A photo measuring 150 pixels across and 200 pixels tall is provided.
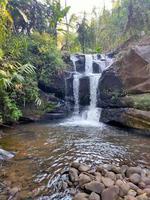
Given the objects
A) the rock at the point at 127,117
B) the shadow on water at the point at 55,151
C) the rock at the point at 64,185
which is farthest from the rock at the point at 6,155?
the rock at the point at 127,117

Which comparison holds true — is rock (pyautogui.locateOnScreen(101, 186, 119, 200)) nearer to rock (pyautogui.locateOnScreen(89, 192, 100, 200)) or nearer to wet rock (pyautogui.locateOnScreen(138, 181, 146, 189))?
rock (pyautogui.locateOnScreen(89, 192, 100, 200))

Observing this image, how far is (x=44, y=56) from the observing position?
39.1 feet

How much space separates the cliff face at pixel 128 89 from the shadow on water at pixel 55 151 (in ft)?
1.89

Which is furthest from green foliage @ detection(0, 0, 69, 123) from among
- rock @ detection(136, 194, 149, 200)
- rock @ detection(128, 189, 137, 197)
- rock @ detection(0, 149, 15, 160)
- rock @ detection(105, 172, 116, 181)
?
rock @ detection(136, 194, 149, 200)

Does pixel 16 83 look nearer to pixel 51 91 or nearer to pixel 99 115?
pixel 51 91

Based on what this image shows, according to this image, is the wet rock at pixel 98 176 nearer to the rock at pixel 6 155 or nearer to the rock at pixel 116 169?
the rock at pixel 116 169

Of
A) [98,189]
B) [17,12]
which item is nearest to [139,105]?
[98,189]

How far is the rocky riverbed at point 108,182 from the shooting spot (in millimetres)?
3873

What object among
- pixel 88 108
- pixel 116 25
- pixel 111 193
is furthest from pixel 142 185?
pixel 116 25

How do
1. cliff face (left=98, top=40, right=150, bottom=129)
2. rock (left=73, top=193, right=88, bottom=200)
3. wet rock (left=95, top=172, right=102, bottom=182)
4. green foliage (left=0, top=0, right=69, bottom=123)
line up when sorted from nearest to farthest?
rock (left=73, top=193, right=88, bottom=200) → wet rock (left=95, top=172, right=102, bottom=182) → green foliage (left=0, top=0, right=69, bottom=123) → cliff face (left=98, top=40, right=150, bottom=129)

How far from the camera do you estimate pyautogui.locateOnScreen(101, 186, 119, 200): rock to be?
3.81 meters

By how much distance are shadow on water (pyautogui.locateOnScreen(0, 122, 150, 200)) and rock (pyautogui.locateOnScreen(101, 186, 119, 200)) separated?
2.12 feet

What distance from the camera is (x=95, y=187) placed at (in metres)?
4.06

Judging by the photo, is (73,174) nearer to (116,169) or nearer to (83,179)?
(83,179)
